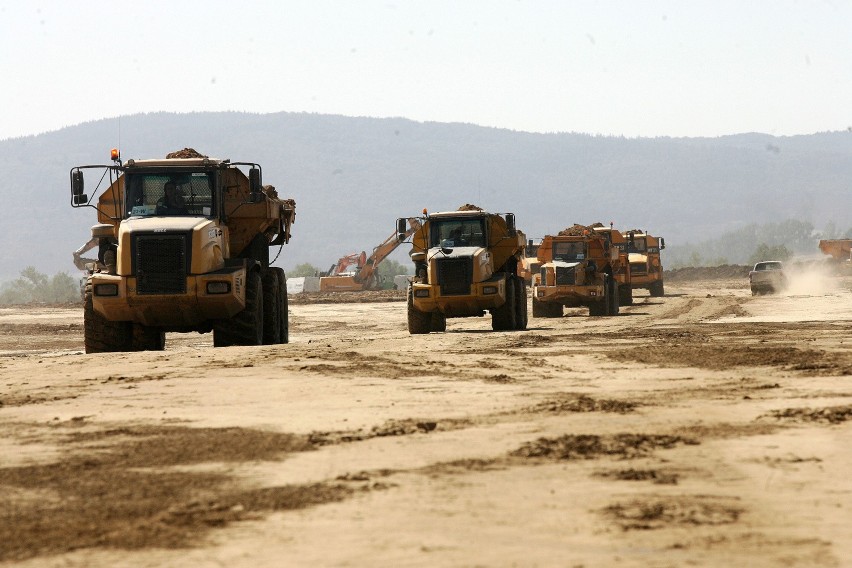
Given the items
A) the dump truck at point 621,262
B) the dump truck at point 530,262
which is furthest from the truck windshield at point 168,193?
the dump truck at point 621,262

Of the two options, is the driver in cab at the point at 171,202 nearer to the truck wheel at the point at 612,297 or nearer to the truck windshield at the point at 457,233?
the truck windshield at the point at 457,233

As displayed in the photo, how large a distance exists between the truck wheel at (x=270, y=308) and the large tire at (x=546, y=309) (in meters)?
16.5

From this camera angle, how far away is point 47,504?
24.0 feet

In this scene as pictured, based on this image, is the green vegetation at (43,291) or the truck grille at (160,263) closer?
the truck grille at (160,263)

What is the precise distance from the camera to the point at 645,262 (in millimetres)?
51656

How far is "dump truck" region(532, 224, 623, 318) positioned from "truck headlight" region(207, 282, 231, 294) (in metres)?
18.7

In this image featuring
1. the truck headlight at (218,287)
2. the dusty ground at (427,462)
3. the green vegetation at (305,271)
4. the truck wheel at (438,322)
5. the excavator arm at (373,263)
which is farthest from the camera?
the green vegetation at (305,271)

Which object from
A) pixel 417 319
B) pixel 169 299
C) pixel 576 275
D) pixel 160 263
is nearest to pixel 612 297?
pixel 576 275

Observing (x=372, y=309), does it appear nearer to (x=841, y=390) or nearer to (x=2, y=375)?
(x=2, y=375)

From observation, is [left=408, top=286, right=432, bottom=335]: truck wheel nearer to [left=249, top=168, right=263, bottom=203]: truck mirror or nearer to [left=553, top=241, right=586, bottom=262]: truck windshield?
[left=249, top=168, right=263, bottom=203]: truck mirror

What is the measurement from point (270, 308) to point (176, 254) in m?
2.84

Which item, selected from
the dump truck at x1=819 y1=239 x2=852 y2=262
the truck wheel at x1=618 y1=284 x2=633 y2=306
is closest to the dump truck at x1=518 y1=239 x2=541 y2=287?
the truck wheel at x1=618 y1=284 x2=633 y2=306

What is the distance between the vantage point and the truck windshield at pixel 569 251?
37.8 metres

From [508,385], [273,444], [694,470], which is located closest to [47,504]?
[273,444]
